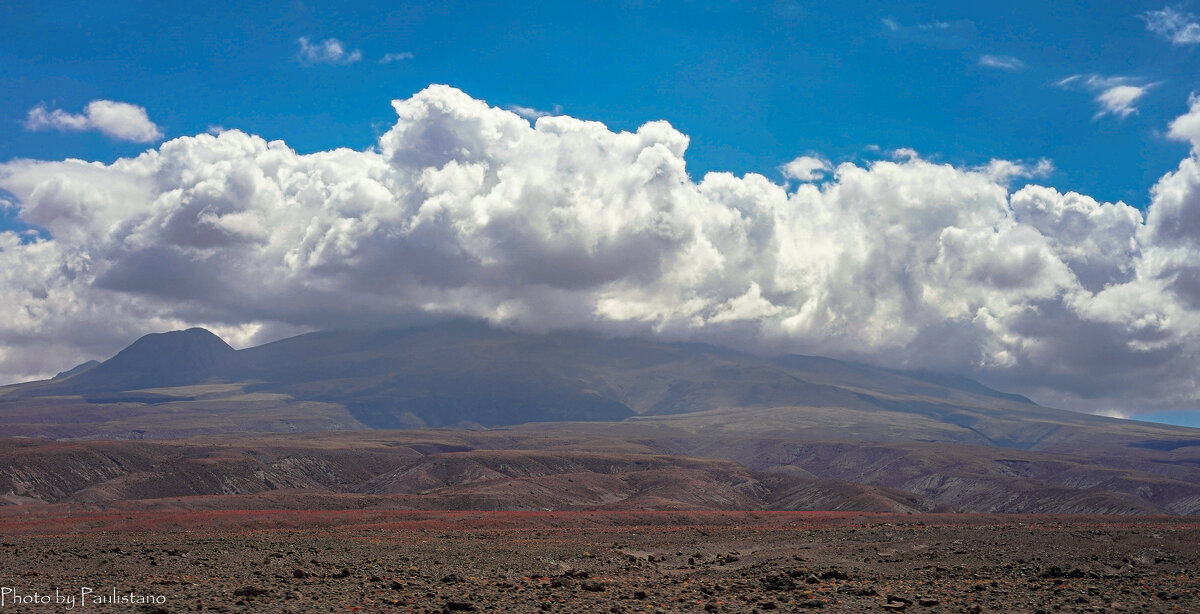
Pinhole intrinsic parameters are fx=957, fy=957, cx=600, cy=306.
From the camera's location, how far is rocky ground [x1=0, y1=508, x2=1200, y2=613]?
104ft

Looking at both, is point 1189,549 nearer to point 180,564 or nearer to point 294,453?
point 180,564

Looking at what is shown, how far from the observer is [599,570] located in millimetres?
43531

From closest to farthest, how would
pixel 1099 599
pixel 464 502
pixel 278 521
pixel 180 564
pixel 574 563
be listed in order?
pixel 1099 599 → pixel 180 564 → pixel 574 563 → pixel 278 521 → pixel 464 502

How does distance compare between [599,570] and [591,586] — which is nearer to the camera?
[591,586]

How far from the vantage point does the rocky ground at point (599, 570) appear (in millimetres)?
31734

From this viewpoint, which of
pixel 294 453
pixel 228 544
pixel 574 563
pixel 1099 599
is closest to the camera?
pixel 1099 599

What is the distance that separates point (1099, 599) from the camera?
34.8 m

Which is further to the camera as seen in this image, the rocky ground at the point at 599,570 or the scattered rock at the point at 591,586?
the scattered rock at the point at 591,586

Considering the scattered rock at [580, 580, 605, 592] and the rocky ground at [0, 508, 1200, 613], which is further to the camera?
the scattered rock at [580, 580, 605, 592]

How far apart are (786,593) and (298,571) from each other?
61.2 ft

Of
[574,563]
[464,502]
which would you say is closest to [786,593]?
[574,563]

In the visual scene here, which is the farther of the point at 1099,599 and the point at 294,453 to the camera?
the point at 294,453

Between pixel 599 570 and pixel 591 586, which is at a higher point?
pixel 591 586

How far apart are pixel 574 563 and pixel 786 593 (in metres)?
14.4
